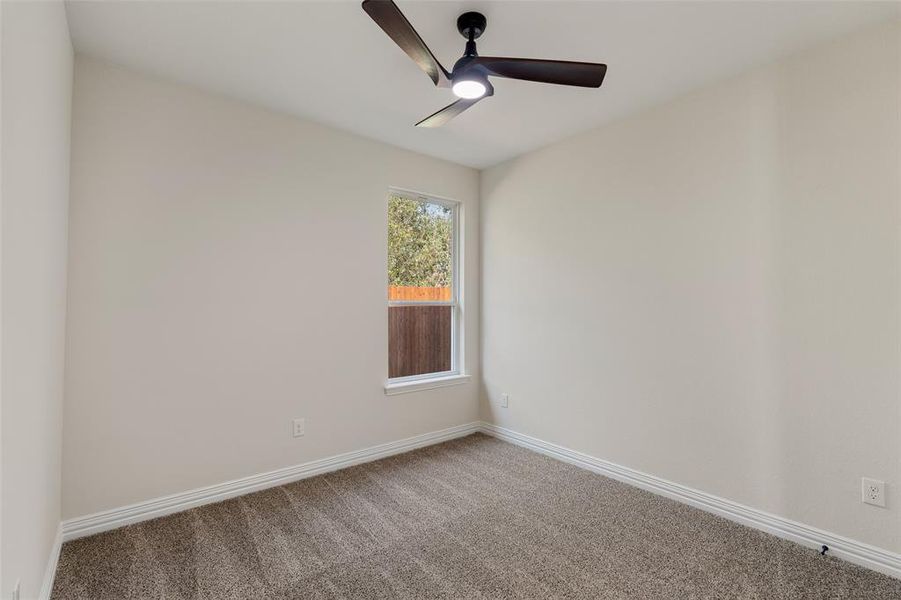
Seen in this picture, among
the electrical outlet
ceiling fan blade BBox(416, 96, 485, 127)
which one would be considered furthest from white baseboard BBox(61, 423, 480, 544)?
the electrical outlet

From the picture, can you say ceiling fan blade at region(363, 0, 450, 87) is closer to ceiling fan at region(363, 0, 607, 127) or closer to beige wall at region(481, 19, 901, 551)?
ceiling fan at region(363, 0, 607, 127)

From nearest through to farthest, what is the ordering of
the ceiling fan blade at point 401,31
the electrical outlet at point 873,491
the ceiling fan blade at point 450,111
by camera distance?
the ceiling fan blade at point 401,31 → the electrical outlet at point 873,491 → the ceiling fan blade at point 450,111

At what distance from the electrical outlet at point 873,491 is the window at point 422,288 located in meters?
2.77

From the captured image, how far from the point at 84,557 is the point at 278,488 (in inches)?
38.7

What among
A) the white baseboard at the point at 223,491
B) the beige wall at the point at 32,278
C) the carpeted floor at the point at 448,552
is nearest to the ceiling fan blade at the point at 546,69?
the beige wall at the point at 32,278

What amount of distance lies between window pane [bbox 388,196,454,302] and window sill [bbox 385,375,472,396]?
0.71 m

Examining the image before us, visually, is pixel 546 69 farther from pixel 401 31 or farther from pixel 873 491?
pixel 873 491

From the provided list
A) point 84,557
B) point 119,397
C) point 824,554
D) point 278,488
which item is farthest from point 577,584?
point 119,397

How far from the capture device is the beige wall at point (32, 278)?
1.20 meters

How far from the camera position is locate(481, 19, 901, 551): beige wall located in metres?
1.99

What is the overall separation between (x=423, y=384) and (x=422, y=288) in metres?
0.83

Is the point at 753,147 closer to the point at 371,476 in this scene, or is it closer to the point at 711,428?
the point at 711,428

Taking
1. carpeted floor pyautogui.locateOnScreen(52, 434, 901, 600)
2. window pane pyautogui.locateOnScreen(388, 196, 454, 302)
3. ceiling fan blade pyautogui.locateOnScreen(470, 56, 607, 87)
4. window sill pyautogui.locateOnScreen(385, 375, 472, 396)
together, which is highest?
ceiling fan blade pyautogui.locateOnScreen(470, 56, 607, 87)

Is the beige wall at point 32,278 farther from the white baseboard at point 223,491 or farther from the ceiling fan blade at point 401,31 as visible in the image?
the ceiling fan blade at point 401,31
